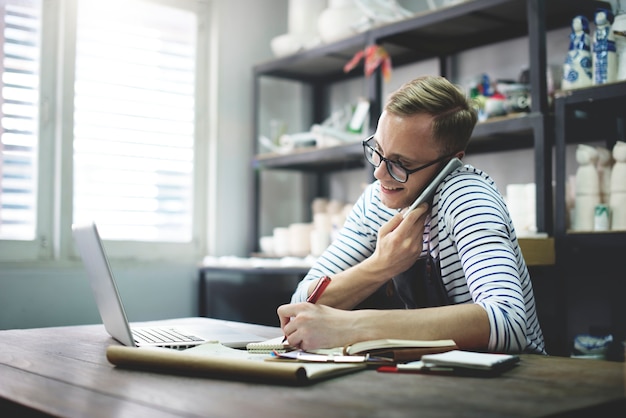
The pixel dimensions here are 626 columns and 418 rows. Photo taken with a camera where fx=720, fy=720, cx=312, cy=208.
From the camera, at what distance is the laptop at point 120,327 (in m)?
1.22

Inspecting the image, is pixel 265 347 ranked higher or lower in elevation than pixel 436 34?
lower

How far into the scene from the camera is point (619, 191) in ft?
7.44

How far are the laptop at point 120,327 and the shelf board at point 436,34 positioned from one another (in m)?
1.69

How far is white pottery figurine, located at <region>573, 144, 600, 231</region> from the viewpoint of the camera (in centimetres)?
232

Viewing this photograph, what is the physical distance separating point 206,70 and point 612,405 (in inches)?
130

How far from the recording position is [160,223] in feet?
11.8

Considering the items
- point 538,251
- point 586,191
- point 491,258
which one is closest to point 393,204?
point 491,258

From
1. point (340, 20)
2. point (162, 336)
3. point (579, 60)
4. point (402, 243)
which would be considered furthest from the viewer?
point (340, 20)

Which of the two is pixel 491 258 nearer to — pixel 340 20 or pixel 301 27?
pixel 340 20

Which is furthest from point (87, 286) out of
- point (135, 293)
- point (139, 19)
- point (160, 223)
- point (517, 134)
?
point (517, 134)

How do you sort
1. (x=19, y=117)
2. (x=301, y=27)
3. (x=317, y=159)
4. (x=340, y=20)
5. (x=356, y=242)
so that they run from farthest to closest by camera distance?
(x=301, y=27) < (x=317, y=159) < (x=340, y=20) < (x=19, y=117) < (x=356, y=242)

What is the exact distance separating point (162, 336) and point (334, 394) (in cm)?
70

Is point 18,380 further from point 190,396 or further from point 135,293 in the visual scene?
point 135,293

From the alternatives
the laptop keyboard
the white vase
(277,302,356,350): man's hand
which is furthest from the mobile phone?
the white vase
